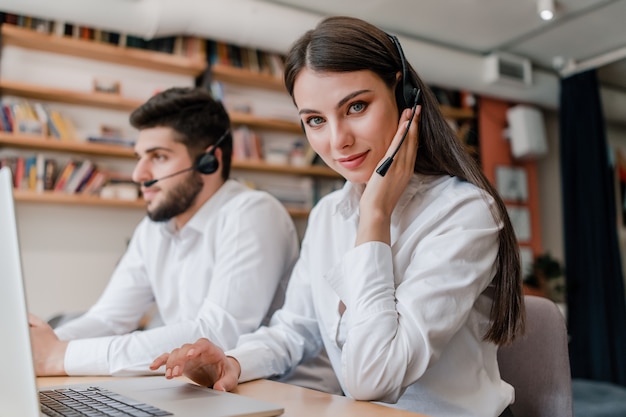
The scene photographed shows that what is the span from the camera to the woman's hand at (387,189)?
0.99 meters

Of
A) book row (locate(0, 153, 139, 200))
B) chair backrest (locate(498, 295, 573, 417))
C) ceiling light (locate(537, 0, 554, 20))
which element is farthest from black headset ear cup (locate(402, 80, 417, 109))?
ceiling light (locate(537, 0, 554, 20))

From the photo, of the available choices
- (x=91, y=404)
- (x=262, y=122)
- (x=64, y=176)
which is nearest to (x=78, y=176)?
(x=64, y=176)

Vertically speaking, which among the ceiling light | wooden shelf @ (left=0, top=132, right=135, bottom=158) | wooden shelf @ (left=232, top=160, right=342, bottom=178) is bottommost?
wooden shelf @ (left=232, top=160, right=342, bottom=178)

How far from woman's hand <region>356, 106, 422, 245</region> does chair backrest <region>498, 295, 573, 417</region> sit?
0.35 meters

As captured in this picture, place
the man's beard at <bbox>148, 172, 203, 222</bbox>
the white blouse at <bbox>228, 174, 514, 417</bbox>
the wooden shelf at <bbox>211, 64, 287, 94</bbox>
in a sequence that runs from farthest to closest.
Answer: the wooden shelf at <bbox>211, 64, 287, 94</bbox> < the man's beard at <bbox>148, 172, 203, 222</bbox> < the white blouse at <bbox>228, 174, 514, 417</bbox>

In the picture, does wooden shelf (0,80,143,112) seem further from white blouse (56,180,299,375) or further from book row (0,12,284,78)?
white blouse (56,180,299,375)

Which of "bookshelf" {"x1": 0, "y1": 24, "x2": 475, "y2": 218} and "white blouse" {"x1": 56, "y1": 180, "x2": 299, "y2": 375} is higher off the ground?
"bookshelf" {"x1": 0, "y1": 24, "x2": 475, "y2": 218}

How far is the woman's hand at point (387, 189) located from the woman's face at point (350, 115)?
0.03 meters

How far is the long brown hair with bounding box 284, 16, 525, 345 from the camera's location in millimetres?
992

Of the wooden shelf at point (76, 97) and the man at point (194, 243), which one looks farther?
the wooden shelf at point (76, 97)

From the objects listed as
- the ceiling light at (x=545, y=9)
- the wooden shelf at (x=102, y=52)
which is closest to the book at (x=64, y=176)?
the wooden shelf at (x=102, y=52)

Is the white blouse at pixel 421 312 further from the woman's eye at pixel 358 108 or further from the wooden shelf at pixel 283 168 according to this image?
the wooden shelf at pixel 283 168

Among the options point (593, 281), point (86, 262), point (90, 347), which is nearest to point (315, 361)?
point (90, 347)

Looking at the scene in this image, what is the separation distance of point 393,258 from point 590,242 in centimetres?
419
